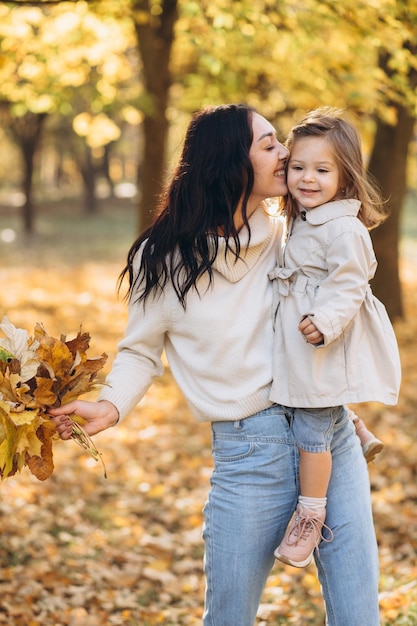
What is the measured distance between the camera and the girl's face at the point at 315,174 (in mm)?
2672

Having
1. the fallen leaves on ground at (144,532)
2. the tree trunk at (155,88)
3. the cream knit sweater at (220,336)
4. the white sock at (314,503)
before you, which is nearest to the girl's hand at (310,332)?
the cream knit sweater at (220,336)

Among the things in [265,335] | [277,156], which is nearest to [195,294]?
[265,335]

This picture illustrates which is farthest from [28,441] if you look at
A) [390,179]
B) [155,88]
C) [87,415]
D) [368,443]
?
[155,88]

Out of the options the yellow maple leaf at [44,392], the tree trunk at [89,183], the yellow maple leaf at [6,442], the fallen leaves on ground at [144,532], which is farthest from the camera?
the tree trunk at [89,183]

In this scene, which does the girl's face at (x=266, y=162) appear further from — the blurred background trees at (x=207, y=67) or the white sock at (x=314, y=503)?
the blurred background trees at (x=207, y=67)

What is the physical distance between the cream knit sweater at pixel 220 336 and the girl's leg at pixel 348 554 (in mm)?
362

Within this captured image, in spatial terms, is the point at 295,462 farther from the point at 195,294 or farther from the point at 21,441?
the point at 21,441

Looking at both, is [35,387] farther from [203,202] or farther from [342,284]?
[342,284]

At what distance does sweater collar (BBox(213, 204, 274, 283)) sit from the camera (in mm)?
2666

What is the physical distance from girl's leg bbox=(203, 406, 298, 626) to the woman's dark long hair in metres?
0.51

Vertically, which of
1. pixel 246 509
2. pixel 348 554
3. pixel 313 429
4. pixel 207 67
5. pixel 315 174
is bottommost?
pixel 348 554

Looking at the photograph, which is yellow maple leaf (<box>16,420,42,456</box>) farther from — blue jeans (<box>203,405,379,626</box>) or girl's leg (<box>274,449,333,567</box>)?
girl's leg (<box>274,449,333,567</box>)

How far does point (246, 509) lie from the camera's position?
253 cm

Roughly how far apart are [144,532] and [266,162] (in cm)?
335
